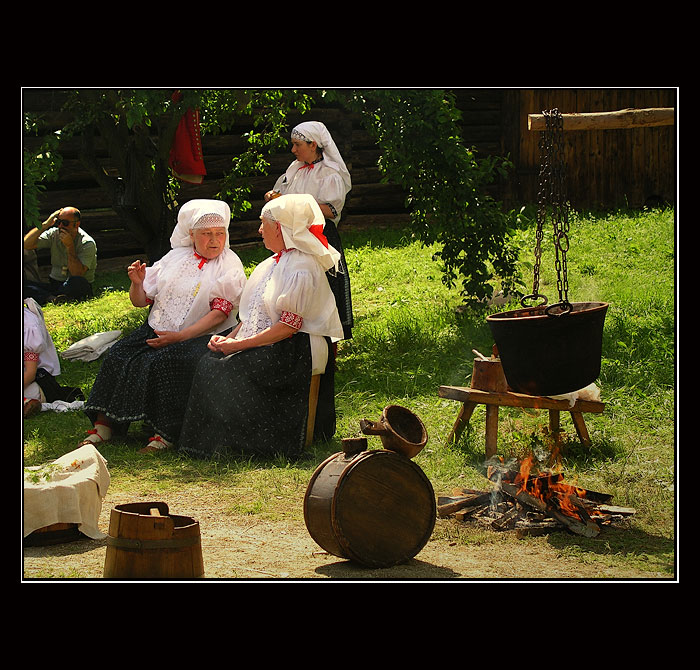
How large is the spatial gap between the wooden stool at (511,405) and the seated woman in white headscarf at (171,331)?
61.9 inches

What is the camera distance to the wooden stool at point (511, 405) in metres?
5.45

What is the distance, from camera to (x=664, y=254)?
9.75m

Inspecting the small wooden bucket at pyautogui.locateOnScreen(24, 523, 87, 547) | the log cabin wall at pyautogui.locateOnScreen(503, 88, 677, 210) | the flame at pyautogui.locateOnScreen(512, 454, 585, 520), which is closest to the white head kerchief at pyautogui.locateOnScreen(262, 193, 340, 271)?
the flame at pyautogui.locateOnScreen(512, 454, 585, 520)

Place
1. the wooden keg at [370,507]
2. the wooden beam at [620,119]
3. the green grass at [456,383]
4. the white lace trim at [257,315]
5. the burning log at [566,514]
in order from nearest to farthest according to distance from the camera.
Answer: the wooden keg at [370,507]
the burning log at [566,514]
the wooden beam at [620,119]
the green grass at [456,383]
the white lace trim at [257,315]

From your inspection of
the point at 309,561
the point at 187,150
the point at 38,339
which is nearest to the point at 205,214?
the point at 38,339

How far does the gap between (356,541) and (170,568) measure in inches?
29.7

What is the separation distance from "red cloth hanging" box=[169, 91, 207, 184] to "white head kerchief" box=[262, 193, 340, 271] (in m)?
3.81

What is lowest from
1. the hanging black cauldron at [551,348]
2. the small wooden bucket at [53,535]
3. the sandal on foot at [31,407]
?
the small wooden bucket at [53,535]

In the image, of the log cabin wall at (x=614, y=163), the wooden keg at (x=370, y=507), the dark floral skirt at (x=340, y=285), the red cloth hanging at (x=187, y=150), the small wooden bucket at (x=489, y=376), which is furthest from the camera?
the log cabin wall at (x=614, y=163)

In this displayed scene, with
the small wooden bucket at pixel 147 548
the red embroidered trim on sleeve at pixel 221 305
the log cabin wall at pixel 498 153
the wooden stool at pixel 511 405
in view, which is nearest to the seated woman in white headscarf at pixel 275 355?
the red embroidered trim on sleeve at pixel 221 305

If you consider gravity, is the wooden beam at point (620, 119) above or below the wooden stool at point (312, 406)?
above

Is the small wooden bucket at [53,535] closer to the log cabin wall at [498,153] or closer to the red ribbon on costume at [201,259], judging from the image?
the red ribbon on costume at [201,259]

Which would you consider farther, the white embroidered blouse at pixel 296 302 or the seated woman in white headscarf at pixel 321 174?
the seated woman in white headscarf at pixel 321 174
